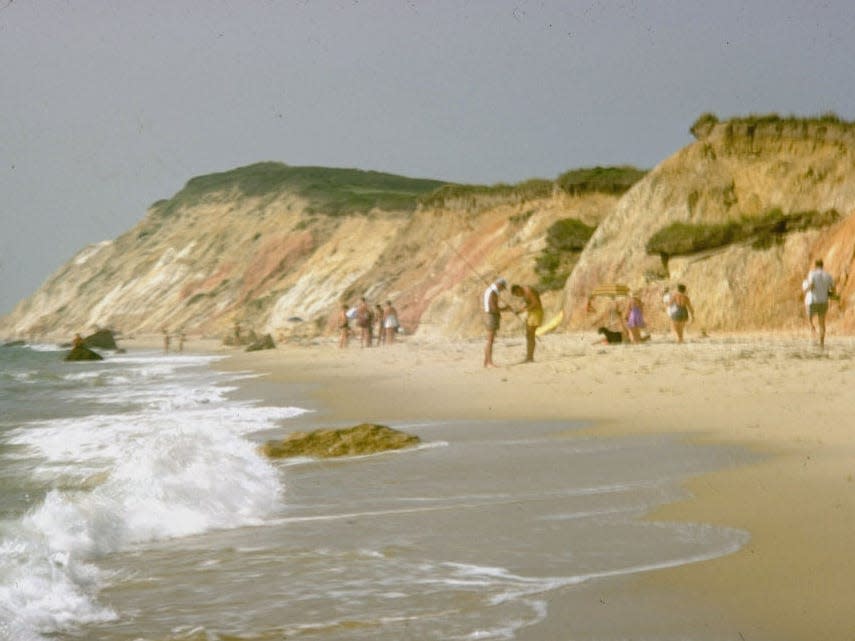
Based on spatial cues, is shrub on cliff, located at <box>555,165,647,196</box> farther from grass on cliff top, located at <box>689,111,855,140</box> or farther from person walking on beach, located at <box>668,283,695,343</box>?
person walking on beach, located at <box>668,283,695,343</box>

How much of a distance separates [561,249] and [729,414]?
28.0 m

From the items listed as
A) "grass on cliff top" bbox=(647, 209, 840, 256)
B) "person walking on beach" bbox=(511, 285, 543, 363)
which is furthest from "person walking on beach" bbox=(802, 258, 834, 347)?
"grass on cliff top" bbox=(647, 209, 840, 256)

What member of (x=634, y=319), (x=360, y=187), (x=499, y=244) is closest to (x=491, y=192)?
(x=499, y=244)

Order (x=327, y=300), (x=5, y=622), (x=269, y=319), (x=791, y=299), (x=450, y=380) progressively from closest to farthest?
1. (x=5, y=622)
2. (x=450, y=380)
3. (x=791, y=299)
4. (x=327, y=300)
5. (x=269, y=319)

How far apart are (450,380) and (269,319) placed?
1842 inches

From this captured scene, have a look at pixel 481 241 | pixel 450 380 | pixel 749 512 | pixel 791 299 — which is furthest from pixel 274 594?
pixel 481 241

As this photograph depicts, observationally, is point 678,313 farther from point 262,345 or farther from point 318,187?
point 318,187

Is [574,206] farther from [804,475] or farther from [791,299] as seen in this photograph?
[804,475]

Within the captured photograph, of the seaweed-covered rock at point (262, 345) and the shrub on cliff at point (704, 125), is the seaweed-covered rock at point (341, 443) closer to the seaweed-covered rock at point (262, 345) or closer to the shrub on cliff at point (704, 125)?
the shrub on cliff at point (704, 125)

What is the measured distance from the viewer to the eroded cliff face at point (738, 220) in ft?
82.8

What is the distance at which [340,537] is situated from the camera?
17.6 ft

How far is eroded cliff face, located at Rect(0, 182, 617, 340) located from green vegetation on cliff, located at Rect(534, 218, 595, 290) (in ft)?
1.68

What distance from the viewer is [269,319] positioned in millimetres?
61844

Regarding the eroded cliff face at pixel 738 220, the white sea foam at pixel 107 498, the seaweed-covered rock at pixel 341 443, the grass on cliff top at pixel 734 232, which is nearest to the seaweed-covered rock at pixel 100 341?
the eroded cliff face at pixel 738 220
